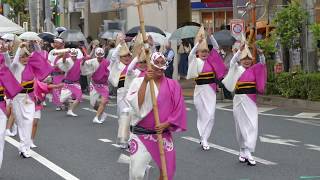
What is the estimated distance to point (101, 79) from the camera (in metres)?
15.4

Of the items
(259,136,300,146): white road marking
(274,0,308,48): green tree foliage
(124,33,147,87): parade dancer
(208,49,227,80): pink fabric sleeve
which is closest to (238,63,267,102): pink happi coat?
(208,49,227,80): pink fabric sleeve

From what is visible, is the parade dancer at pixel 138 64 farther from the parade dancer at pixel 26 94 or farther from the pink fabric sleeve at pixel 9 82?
the pink fabric sleeve at pixel 9 82

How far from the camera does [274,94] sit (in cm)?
2030

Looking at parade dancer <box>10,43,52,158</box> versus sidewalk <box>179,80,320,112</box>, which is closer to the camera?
parade dancer <box>10,43,52,158</box>

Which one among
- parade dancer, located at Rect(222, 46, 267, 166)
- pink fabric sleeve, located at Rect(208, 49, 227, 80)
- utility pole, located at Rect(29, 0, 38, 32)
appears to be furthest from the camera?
utility pole, located at Rect(29, 0, 38, 32)

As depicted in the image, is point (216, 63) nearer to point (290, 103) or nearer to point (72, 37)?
point (290, 103)

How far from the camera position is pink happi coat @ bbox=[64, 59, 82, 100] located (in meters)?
17.5

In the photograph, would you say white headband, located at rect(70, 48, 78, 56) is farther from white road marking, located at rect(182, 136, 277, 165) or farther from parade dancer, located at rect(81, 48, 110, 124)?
white road marking, located at rect(182, 136, 277, 165)

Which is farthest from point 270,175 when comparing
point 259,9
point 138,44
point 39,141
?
point 259,9

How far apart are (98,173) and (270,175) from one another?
2.44 metres

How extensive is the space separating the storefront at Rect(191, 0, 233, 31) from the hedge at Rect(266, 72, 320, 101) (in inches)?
571

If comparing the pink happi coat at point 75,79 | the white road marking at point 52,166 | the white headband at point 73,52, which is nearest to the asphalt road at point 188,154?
the white road marking at point 52,166

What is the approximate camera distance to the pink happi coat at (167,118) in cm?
691

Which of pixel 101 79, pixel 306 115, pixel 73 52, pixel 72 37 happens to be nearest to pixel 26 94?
pixel 101 79
